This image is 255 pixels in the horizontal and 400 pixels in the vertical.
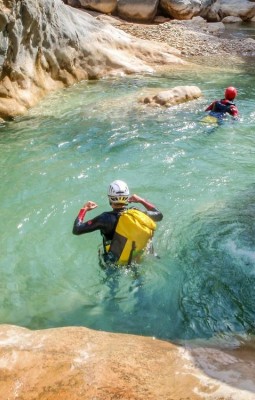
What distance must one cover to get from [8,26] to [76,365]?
34.7 feet

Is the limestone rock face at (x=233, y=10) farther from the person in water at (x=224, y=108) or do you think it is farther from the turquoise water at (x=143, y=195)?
the person in water at (x=224, y=108)

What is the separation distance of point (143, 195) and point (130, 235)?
112 inches

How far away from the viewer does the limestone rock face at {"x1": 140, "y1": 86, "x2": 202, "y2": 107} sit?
12453 millimetres

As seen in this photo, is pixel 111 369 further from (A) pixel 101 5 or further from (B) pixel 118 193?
(A) pixel 101 5

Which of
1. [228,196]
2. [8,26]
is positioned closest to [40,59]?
[8,26]

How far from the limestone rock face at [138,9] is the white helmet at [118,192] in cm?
2636

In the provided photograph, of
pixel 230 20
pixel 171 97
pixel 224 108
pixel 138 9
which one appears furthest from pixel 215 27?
pixel 224 108

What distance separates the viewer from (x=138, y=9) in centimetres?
2800

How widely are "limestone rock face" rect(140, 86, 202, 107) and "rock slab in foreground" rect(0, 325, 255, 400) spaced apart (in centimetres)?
941

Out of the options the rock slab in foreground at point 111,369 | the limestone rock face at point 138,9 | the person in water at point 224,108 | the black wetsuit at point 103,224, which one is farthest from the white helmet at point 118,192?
the limestone rock face at point 138,9

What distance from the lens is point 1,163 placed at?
893cm

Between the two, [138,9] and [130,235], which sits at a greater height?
[138,9]

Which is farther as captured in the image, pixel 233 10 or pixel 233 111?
pixel 233 10

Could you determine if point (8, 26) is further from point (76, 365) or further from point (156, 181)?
point (76, 365)
